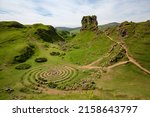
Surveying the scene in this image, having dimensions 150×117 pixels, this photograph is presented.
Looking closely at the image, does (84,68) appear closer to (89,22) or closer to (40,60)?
(40,60)

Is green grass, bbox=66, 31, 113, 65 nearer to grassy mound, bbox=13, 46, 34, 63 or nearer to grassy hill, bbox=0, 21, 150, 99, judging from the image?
grassy hill, bbox=0, 21, 150, 99

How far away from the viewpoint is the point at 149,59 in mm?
66062

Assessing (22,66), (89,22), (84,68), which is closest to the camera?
(84,68)

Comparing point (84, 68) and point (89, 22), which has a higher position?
point (89, 22)

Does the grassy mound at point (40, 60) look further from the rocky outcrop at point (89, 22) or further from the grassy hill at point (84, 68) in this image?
the rocky outcrop at point (89, 22)

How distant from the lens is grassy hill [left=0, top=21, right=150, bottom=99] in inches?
1896

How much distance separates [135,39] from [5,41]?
200 feet

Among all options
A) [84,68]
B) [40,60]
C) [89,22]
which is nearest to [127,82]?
[84,68]

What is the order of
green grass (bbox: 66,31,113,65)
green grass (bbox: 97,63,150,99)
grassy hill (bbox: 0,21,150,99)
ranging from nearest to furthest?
green grass (bbox: 97,63,150,99) → grassy hill (bbox: 0,21,150,99) → green grass (bbox: 66,31,113,65)

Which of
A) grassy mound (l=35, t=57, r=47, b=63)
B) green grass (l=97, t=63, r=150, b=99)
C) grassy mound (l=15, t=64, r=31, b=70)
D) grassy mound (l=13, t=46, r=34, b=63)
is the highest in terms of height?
grassy mound (l=13, t=46, r=34, b=63)

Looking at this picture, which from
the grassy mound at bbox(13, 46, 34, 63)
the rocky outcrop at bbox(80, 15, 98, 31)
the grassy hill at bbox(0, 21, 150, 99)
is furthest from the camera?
the rocky outcrop at bbox(80, 15, 98, 31)

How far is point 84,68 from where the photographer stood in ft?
211

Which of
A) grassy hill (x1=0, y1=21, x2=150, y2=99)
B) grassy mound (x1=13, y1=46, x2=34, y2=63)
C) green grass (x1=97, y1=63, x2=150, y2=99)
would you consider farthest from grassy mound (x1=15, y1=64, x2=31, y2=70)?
green grass (x1=97, y1=63, x2=150, y2=99)

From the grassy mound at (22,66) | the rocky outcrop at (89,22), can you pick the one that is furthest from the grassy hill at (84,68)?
the rocky outcrop at (89,22)
